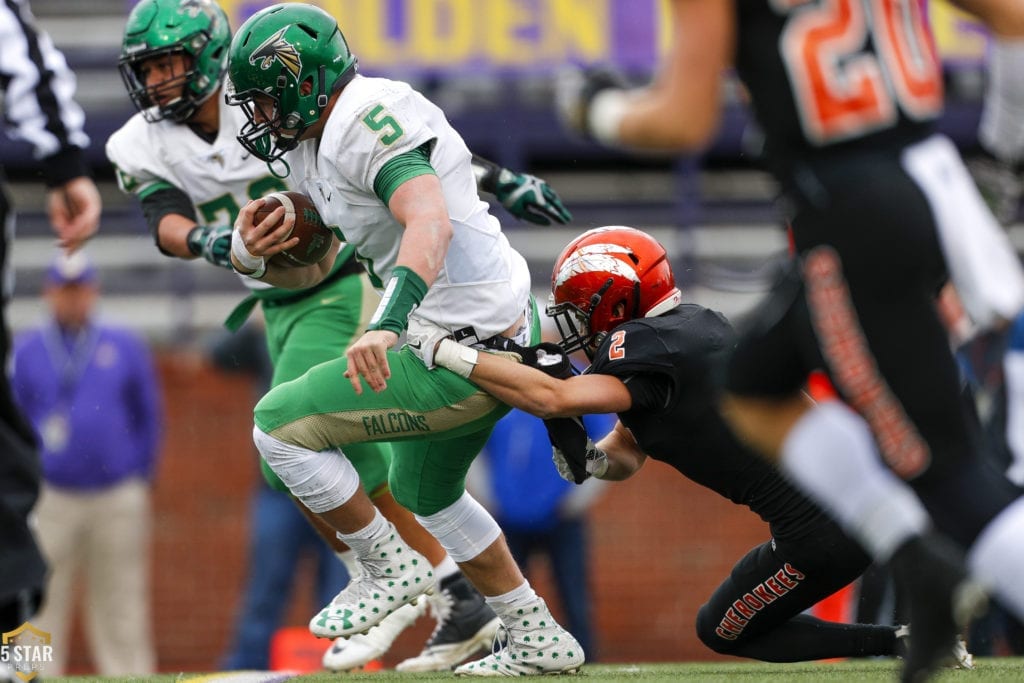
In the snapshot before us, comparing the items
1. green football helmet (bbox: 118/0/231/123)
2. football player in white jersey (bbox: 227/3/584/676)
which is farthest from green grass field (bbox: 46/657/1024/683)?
green football helmet (bbox: 118/0/231/123)

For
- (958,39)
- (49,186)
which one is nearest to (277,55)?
(49,186)

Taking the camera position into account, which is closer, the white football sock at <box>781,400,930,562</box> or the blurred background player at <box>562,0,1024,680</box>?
the blurred background player at <box>562,0,1024,680</box>

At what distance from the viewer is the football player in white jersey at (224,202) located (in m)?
4.89

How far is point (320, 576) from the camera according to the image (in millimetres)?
7336

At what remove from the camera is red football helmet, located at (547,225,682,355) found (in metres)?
4.36

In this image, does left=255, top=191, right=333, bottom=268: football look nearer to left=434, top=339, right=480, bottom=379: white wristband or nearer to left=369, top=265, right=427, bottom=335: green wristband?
left=434, top=339, right=480, bottom=379: white wristband

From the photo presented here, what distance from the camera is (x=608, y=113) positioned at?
119 inches

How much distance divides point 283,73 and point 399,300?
78cm

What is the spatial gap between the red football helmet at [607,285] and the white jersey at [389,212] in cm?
14

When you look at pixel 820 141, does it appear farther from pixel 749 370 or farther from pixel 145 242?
pixel 145 242

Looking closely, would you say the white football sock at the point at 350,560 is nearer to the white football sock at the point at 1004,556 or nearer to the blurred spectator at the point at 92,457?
the white football sock at the point at 1004,556

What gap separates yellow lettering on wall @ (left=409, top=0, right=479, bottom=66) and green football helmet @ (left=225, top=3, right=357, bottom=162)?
757 cm

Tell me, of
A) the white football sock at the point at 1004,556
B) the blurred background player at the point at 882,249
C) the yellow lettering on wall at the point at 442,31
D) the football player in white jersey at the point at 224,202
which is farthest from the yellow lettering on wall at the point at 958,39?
the white football sock at the point at 1004,556

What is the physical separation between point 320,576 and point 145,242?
556 cm
